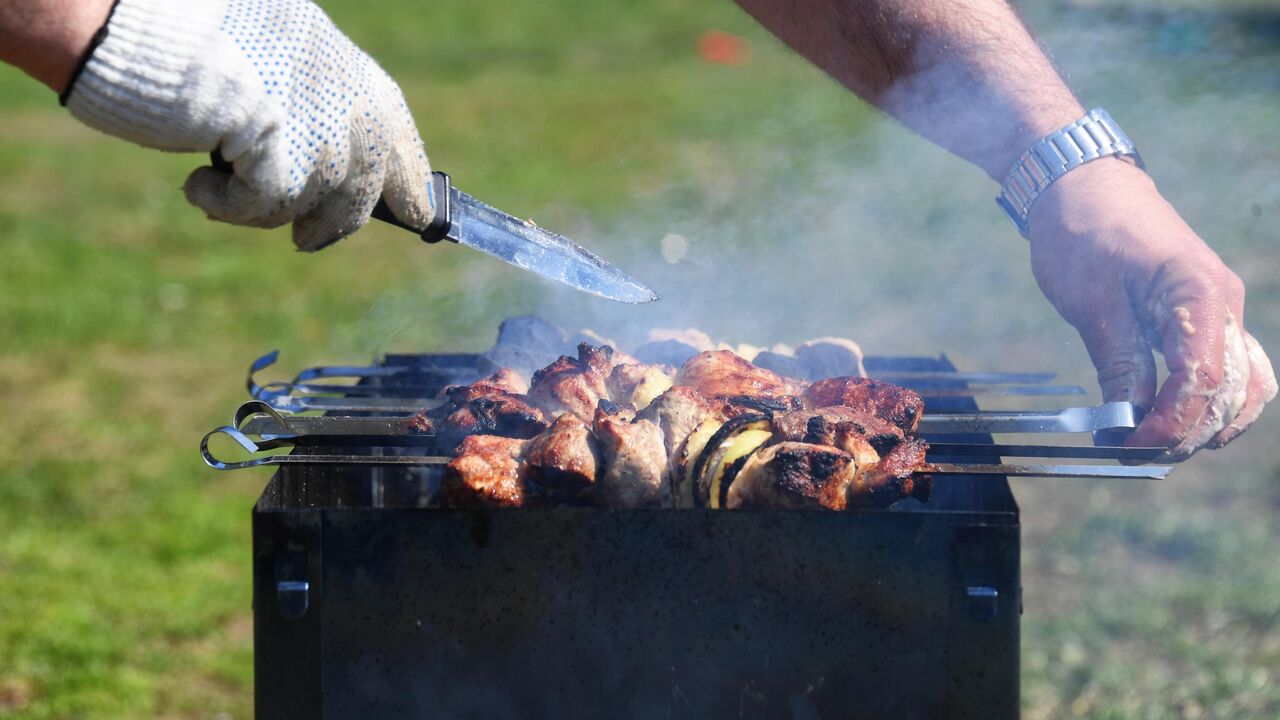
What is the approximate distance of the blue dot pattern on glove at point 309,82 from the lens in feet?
6.62

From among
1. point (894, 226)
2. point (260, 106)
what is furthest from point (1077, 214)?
point (894, 226)

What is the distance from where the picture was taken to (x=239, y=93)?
6.45 feet

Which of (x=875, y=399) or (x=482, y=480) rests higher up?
(x=875, y=399)

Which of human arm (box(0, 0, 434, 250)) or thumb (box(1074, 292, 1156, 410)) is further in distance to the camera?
thumb (box(1074, 292, 1156, 410))

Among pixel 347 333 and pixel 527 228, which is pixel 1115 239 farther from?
pixel 347 333

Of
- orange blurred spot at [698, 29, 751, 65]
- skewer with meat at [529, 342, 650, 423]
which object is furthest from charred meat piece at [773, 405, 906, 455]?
orange blurred spot at [698, 29, 751, 65]

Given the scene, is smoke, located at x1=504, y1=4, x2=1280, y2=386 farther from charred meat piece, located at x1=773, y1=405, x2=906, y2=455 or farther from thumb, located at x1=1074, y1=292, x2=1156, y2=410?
thumb, located at x1=1074, y1=292, x2=1156, y2=410

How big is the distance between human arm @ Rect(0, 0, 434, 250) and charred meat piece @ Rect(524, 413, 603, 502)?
579 millimetres

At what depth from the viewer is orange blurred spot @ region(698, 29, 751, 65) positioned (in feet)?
49.4

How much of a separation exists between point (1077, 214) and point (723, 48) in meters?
13.6

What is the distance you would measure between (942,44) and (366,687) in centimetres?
195

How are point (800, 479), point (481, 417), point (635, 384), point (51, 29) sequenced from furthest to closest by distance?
point (635, 384)
point (481, 417)
point (800, 479)
point (51, 29)

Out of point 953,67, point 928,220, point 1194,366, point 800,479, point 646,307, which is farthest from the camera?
point 928,220

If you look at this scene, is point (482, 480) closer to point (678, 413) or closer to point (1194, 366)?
point (678, 413)
